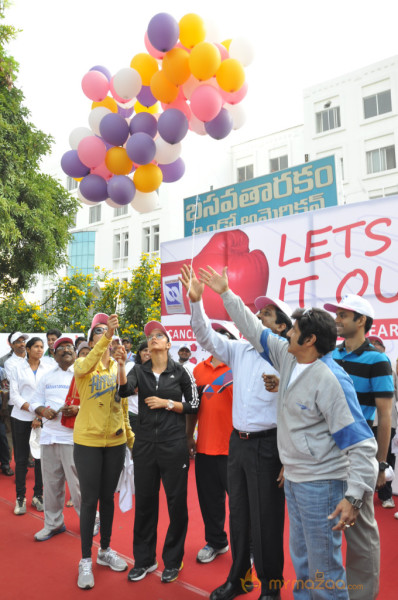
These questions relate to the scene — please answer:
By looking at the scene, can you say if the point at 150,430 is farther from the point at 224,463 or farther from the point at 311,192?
the point at 311,192

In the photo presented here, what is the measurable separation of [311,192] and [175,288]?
8.76 ft

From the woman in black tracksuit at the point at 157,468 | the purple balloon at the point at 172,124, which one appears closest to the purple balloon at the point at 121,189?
the purple balloon at the point at 172,124

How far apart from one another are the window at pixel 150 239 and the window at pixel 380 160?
9.58 m

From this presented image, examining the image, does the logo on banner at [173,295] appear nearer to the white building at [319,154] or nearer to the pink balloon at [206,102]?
the pink balloon at [206,102]

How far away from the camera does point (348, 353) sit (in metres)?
2.74

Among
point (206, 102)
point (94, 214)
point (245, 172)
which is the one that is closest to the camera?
point (206, 102)

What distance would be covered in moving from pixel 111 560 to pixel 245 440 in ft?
4.56

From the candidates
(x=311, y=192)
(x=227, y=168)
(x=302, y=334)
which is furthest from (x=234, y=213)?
(x=227, y=168)

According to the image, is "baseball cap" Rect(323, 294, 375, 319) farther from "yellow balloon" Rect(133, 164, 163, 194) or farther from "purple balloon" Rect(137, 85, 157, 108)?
"purple balloon" Rect(137, 85, 157, 108)

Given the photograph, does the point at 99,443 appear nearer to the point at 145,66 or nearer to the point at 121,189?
the point at 121,189

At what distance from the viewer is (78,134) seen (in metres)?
4.92

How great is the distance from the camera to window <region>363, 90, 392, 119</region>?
18.2 meters

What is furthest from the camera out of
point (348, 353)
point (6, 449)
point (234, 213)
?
point (234, 213)

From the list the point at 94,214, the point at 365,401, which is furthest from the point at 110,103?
the point at 94,214
